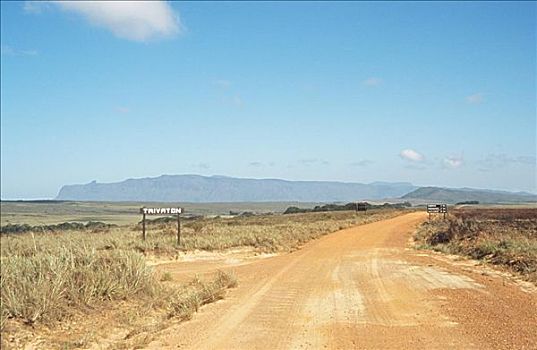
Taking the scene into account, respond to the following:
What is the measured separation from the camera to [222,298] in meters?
14.6

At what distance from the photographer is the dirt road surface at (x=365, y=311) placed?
10.1 m

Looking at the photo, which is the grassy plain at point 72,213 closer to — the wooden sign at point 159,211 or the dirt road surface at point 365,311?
the wooden sign at point 159,211

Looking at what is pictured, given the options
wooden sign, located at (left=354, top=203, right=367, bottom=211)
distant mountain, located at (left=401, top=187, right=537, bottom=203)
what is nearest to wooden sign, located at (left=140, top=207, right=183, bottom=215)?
distant mountain, located at (left=401, top=187, right=537, bottom=203)

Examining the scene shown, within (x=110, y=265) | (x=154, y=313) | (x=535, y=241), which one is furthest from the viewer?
(x=535, y=241)

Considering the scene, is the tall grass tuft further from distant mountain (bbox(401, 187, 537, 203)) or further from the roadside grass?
distant mountain (bbox(401, 187, 537, 203))

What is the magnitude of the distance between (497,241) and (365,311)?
42.4 feet

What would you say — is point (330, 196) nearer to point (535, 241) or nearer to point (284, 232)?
point (284, 232)

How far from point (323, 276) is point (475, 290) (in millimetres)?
4759

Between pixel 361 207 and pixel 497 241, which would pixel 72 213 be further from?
pixel 497 241

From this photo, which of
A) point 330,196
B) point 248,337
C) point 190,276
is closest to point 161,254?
point 190,276

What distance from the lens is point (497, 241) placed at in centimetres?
2377

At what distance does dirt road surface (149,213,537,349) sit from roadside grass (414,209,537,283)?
1.02 m

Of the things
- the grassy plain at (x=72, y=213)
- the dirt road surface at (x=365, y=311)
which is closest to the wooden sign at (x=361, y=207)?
the grassy plain at (x=72, y=213)

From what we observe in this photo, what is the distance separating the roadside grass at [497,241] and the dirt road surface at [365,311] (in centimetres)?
102
